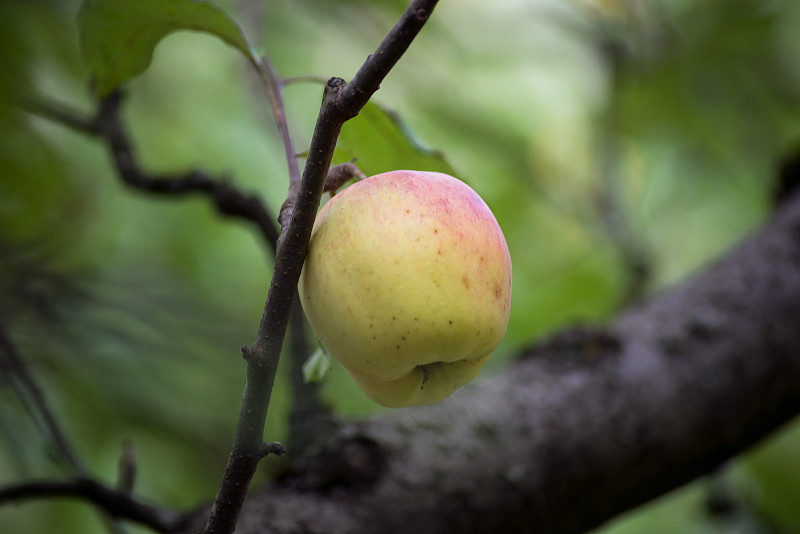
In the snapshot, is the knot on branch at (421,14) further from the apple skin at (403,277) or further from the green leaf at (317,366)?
the green leaf at (317,366)

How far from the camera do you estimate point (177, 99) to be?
219 cm

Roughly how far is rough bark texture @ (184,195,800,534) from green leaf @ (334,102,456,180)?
18.8 inches

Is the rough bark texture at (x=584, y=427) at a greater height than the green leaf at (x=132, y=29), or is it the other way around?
the green leaf at (x=132, y=29)

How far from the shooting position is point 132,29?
79cm

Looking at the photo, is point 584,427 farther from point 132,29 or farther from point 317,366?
point 132,29

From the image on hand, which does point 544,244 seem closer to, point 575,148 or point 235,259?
point 575,148

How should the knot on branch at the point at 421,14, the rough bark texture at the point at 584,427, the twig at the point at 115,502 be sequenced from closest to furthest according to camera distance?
the knot on branch at the point at 421,14, the twig at the point at 115,502, the rough bark texture at the point at 584,427

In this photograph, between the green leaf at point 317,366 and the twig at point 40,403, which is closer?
the green leaf at point 317,366

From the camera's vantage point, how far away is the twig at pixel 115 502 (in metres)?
0.92

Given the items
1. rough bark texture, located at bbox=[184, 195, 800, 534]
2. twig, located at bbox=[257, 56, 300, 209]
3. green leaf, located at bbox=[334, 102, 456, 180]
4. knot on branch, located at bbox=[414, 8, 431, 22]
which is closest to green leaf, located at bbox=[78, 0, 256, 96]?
twig, located at bbox=[257, 56, 300, 209]

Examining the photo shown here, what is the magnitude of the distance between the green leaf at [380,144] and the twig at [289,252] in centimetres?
18

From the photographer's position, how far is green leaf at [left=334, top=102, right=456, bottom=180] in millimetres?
733

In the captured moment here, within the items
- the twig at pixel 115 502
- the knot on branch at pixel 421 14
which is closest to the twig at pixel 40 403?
the twig at pixel 115 502

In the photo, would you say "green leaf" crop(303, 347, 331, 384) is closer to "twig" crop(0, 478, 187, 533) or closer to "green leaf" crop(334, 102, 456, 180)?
"green leaf" crop(334, 102, 456, 180)
